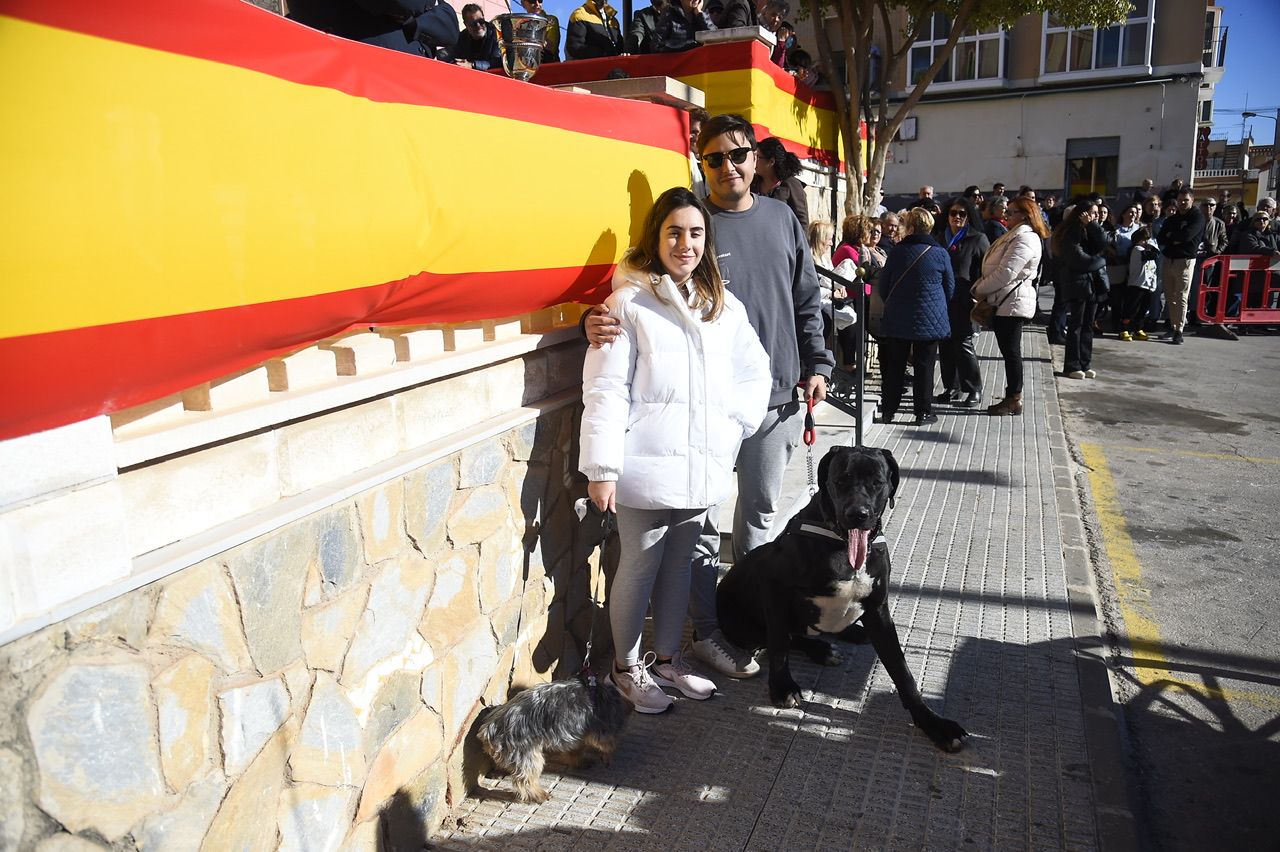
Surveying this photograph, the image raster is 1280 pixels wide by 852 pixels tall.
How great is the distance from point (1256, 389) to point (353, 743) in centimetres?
1073

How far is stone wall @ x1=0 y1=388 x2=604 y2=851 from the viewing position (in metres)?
1.62

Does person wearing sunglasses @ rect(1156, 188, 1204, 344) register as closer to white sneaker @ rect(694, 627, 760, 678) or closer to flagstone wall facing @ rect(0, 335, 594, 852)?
white sneaker @ rect(694, 627, 760, 678)

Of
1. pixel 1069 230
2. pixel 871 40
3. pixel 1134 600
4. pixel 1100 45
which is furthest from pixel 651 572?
pixel 1100 45

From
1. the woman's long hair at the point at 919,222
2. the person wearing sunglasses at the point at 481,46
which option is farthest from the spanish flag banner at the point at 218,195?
the woman's long hair at the point at 919,222

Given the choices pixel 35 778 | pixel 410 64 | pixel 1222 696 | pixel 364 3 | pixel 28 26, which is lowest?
pixel 1222 696

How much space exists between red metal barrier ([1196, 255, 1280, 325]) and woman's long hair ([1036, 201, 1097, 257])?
5.84 metres

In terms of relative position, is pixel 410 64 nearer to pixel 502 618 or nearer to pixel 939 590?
pixel 502 618

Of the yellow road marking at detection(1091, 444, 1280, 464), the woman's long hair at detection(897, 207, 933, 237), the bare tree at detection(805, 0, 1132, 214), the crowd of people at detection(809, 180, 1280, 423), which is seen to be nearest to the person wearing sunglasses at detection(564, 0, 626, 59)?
the crowd of people at detection(809, 180, 1280, 423)

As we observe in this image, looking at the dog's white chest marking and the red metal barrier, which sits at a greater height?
the red metal barrier

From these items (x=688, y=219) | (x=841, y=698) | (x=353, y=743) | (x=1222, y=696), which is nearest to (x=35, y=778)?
(x=353, y=743)

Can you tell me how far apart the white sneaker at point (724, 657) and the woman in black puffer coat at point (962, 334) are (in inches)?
209

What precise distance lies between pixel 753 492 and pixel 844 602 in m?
0.75

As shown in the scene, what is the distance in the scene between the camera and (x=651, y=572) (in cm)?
338

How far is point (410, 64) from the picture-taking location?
2441mm
